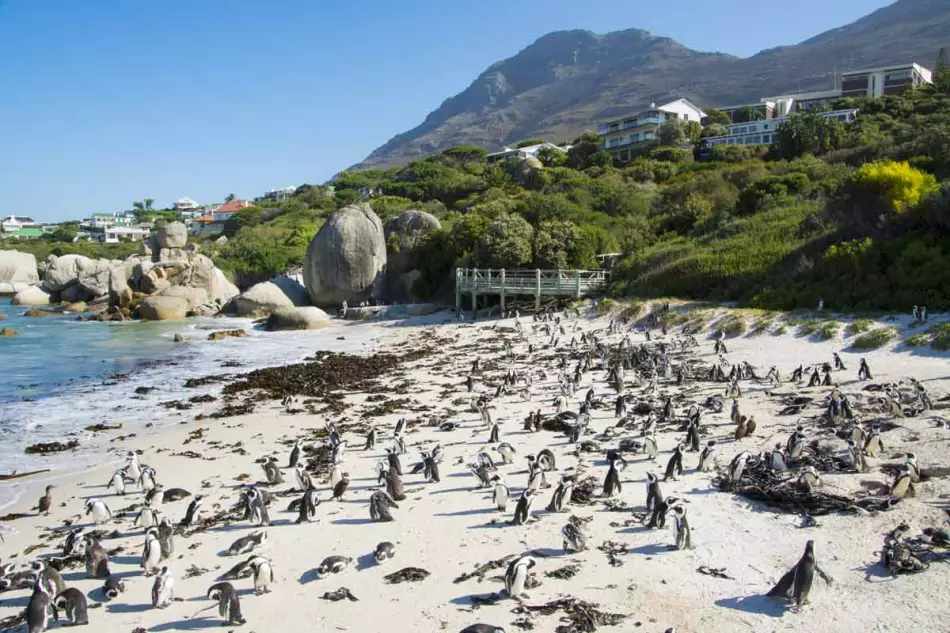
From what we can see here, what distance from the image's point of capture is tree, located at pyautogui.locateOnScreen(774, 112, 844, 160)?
45.1m

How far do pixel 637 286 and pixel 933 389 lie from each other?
15.2 meters

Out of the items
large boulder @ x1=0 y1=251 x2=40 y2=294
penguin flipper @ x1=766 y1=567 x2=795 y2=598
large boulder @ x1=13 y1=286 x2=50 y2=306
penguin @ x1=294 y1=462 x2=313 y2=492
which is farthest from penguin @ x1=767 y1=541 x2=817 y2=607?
large boulder @ x1=0 y1=251 x2=40 y2=294

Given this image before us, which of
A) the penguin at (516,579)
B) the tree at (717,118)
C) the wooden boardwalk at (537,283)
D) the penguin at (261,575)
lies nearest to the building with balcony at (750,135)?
the tree at (717,118)

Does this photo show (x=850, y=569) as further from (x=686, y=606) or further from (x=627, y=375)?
(x=627, y=375)

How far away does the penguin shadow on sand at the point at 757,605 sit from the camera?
18.9 feet

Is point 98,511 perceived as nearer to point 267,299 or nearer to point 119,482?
point 119,482

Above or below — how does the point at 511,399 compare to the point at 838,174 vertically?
below

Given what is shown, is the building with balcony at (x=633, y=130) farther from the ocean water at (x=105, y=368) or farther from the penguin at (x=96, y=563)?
the penguin at (x=96, y=563)

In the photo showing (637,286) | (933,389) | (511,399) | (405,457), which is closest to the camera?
(405,457)

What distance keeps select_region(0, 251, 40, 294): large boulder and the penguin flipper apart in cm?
6705

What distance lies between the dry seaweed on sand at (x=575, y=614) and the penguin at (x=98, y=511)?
5.87m

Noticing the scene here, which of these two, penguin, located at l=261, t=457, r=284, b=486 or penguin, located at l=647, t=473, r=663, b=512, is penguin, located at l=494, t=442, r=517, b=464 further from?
penguin, located at l=261, t=457, r=284, b=486

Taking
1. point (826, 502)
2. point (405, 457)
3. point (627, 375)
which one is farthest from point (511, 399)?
point (826, 502)

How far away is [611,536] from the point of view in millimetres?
7367
